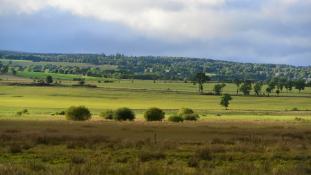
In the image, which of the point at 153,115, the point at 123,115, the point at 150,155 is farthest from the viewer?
the point at 153,115

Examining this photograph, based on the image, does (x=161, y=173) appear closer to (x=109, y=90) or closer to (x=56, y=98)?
(x=56, y=98)

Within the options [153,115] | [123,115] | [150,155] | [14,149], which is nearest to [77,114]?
[123,115]

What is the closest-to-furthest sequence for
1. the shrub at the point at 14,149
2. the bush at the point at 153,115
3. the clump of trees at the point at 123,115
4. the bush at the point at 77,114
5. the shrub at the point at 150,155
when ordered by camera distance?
the shrub at the point at 150,155
the shrub at the point at 14,149
the bush at the point at 77,114
the clump of trees at the point at 123,115
the bush at the point at 153,115

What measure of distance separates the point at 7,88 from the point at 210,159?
18207 centimetres

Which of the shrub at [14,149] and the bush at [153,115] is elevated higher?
the shrub at [14,149]

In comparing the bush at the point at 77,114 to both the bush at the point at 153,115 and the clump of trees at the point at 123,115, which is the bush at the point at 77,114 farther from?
the bush at the point at 153,115

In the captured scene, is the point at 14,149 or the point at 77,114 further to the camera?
the point at 77,114

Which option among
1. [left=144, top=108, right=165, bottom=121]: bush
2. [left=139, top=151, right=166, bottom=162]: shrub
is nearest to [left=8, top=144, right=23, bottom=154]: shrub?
[left=139, top=151, right=166, bottom=162]: shrub

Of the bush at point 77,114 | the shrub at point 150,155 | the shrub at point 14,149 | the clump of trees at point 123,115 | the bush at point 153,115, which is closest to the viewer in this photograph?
the shrub at point 150,155

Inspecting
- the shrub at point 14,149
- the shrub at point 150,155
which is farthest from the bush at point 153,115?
the shrub at point 150,155

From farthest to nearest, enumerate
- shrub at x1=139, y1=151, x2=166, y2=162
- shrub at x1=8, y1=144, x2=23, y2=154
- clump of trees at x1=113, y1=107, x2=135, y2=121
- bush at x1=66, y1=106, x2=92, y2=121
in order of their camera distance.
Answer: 1. clump of trees at x1=113, y1=107, x2=135, y2=121
2. bush at x1=66, y1=106, x2=92, y2=121
3. shrub at x1=8, y1=144, x2=23, y2=154
4. shrub at x1=139, y1=151, x2=166, y2=162

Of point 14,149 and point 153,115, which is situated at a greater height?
point 14,149

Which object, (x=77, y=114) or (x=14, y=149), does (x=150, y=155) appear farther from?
(x=77, y=114)

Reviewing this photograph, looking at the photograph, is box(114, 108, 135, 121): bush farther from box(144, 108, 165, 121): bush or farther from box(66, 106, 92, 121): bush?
box(66, 106, 92, 121): bush
